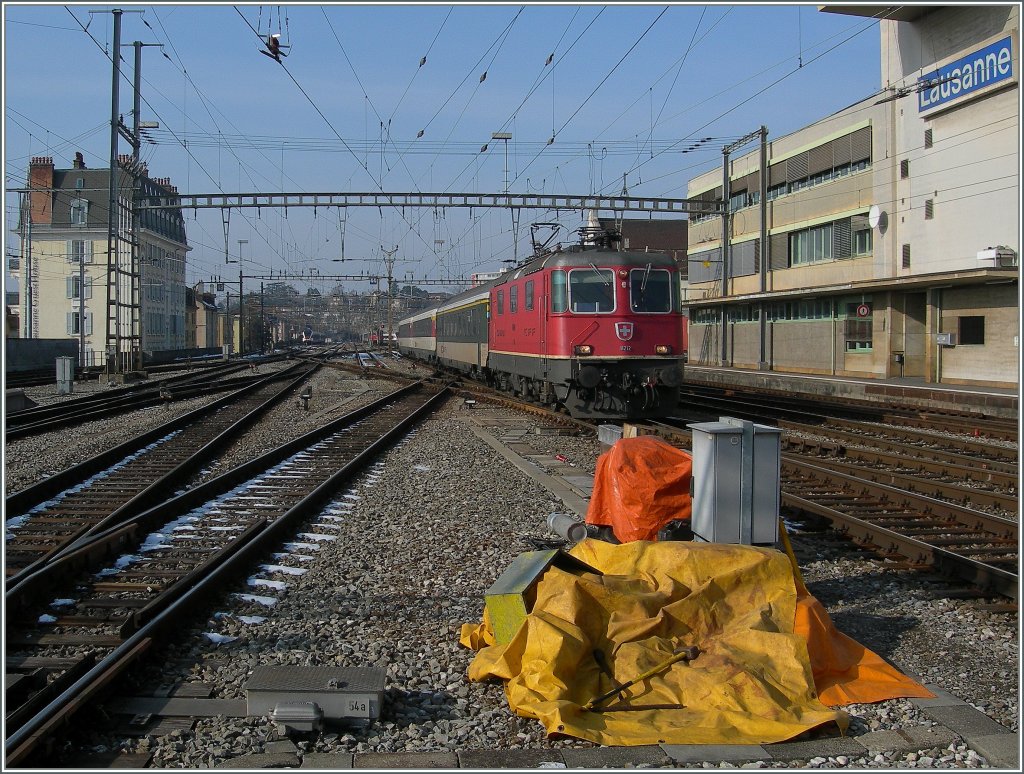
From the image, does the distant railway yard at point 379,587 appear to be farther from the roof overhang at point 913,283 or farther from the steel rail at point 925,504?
the roof overhang at point 913,283

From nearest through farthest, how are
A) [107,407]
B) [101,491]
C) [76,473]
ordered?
[101,491], [76,473], [107,407]

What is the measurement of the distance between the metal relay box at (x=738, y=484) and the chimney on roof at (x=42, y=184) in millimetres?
59091

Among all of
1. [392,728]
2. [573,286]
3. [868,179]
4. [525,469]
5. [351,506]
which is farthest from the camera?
[868,179]

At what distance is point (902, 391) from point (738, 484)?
20.2 metres

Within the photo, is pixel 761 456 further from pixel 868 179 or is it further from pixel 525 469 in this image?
pixel 868 179

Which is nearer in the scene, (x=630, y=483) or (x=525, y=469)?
(x=630, y=483)

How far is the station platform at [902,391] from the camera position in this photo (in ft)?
66.8

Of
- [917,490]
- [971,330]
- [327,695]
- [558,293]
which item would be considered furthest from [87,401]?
[971,330]

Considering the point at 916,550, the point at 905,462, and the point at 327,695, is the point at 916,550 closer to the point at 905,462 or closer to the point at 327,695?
the point at 327,695

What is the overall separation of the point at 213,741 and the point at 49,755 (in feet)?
2.23

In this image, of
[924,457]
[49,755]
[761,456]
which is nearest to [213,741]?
[49,755]

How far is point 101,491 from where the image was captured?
10133mm

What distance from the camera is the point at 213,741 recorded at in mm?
4020

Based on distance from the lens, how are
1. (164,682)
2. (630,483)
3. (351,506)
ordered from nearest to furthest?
1. (164,682)
2. (630,483)
3. (351,506)
